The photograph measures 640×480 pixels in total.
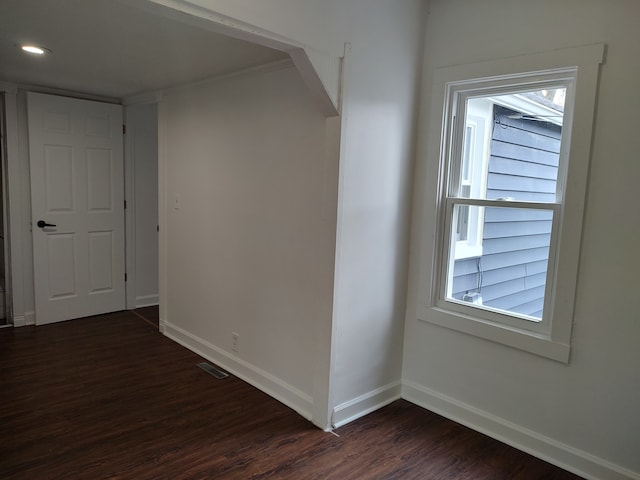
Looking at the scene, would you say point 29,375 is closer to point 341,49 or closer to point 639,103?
point 341,49

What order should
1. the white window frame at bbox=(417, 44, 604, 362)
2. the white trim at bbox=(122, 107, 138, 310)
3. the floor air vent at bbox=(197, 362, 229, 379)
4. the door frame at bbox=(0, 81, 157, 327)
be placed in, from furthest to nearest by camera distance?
the white trim at bbox=(122, 107, 138, 310) < the door frame at bbox=(0, 81, 157, 327) < the floor air vent at bbox=(197, 362, 229, 379) < the white window frame at bbox=(417, 44, 604, 362)

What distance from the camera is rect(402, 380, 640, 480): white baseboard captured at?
226 centimetres

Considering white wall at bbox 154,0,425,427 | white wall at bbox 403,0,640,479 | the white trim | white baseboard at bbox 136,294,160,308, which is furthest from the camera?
white baseboard at bbox 136,294,160,308

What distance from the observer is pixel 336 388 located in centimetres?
267

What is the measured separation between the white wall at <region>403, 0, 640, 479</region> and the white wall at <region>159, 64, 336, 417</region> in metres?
1.01

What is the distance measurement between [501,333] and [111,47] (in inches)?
113

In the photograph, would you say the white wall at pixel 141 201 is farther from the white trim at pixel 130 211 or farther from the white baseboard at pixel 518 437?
the white baseboard at pixel 518 437

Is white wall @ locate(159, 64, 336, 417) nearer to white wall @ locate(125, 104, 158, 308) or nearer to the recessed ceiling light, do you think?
white wall @ locate(125, 104, 158, 308)

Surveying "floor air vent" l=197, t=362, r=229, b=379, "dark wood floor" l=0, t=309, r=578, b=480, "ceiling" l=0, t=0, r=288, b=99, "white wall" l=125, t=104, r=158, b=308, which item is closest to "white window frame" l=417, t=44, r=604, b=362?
"dark wood floor" l=0, t=309, r=578, b=480

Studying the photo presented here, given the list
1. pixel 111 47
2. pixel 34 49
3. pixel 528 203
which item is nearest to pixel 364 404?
pixel 528 203

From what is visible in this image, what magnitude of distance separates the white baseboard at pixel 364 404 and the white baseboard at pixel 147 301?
317cm

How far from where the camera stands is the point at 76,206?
4.46 metres

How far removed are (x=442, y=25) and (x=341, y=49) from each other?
2.62ft

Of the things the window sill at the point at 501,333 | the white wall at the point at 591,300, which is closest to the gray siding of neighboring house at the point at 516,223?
the window sill at the point at 501,333
